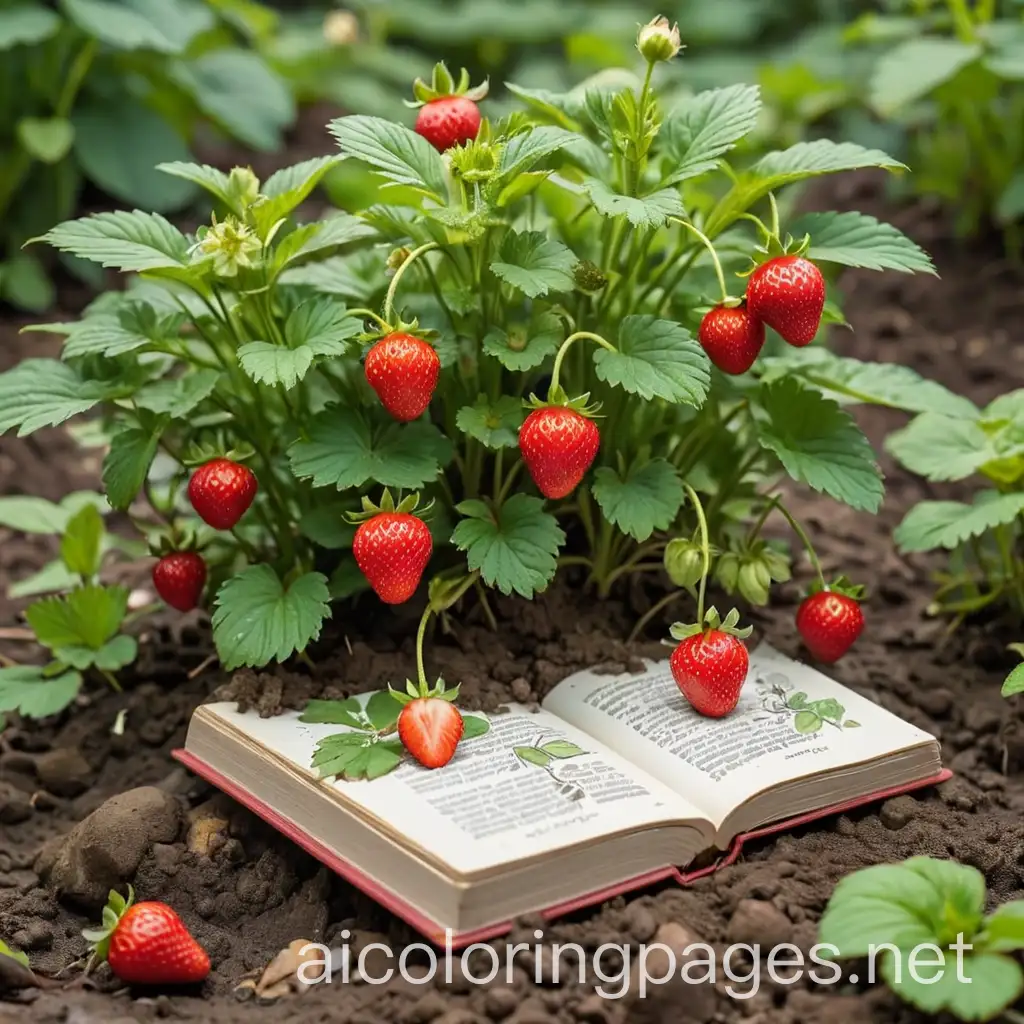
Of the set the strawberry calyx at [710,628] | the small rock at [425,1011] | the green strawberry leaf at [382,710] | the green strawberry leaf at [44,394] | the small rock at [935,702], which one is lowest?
the small rock at [935,702]

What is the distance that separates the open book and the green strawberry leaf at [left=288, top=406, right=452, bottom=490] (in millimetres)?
310

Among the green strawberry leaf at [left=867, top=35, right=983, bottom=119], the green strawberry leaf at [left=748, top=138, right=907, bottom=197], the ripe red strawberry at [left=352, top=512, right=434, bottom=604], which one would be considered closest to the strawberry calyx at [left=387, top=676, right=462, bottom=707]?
the ripe red strawberry at [left=352, top=512, right=434, bottom=604]

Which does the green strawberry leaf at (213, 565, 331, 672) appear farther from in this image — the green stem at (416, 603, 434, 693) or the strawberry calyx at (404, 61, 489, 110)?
the strawberry calyx at (404, 61, 489, 110)

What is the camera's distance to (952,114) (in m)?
3.19

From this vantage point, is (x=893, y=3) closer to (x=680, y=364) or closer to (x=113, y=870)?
(x=680, y=364)

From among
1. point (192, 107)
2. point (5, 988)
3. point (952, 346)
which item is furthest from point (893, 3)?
point (5, 988)

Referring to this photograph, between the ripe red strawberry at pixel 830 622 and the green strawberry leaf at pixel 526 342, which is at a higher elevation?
the green strawberry leaf at pixel 526 342

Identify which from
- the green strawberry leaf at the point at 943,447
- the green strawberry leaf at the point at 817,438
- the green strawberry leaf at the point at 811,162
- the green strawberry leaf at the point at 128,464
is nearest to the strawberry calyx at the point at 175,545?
the green strawberry leaf at the point at 128,464

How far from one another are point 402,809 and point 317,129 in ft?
9.72

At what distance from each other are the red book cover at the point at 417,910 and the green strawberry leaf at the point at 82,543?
17.4 inches

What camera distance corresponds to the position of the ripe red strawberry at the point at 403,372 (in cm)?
168

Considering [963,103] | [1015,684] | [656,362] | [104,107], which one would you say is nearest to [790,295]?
[656,362]

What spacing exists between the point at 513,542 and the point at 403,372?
272 millimetres

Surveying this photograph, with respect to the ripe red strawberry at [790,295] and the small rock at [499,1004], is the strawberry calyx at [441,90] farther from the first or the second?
the small rock at [499,1004]
